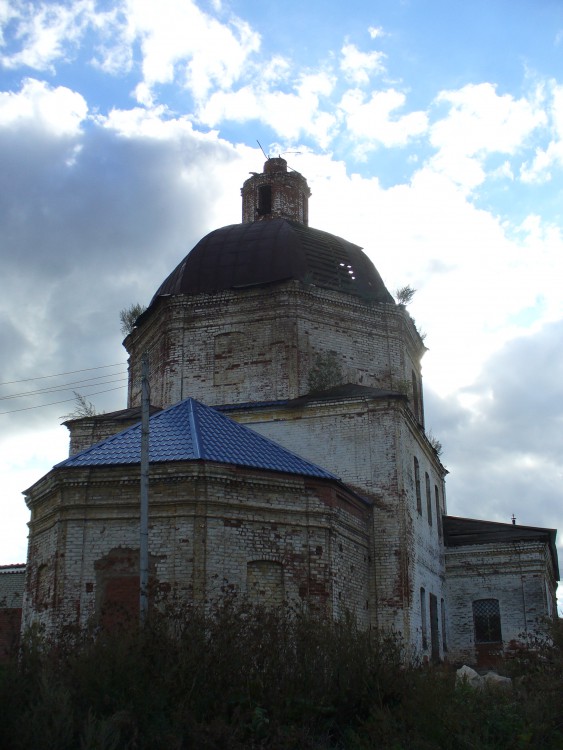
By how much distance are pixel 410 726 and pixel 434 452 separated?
13.2 metres

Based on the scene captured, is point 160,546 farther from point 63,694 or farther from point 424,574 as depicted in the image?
point 424,574

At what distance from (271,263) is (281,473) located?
23.9 ft

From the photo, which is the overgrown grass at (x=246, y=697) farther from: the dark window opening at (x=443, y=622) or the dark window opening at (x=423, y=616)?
the dark window opening at (x=443, y=622)

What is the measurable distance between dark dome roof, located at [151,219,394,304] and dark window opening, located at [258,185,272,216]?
2.26m

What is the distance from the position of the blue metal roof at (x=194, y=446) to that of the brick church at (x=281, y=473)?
0.05 m

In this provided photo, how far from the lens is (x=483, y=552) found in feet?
69.6

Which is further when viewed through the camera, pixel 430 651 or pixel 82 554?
pixel 430 651

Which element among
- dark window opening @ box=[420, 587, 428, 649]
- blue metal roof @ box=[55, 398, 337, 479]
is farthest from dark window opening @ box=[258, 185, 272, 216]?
dark window opening @ box=[420, 587, 428, 649]

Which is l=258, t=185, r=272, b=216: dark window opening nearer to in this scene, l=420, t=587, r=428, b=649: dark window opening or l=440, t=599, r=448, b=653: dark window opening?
l=420, t=587, r=428, b=649: dark window opening

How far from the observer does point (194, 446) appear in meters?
14.2

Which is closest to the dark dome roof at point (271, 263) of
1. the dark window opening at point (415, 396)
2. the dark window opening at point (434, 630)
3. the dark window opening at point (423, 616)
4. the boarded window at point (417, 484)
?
the dark window opening at point (415, 396)

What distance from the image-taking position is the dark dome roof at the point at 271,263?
65.8ft

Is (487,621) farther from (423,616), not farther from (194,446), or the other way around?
(194,446)

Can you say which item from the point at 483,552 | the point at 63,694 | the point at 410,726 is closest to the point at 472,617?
the point at 483,552
